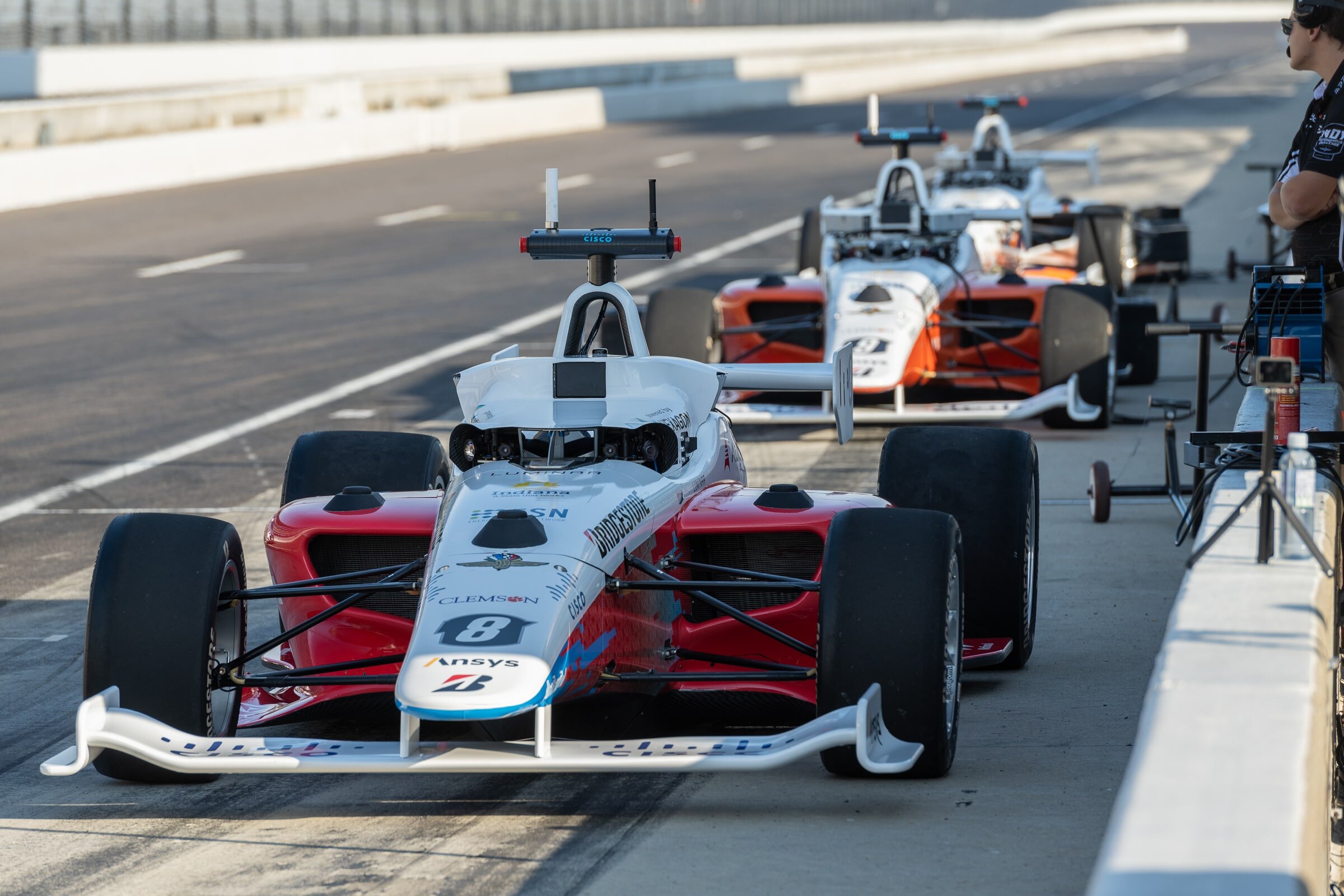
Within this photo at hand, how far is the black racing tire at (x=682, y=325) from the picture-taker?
1320 cm

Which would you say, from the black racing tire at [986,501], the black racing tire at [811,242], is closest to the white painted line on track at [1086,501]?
the black racing tire at [986,501]

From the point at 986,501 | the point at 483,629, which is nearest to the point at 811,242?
the point at 986,501

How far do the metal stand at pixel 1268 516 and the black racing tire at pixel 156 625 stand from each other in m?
2.82

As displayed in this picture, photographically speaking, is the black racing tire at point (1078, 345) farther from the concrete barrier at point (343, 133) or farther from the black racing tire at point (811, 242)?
the concrete barrier at point (343, 133)

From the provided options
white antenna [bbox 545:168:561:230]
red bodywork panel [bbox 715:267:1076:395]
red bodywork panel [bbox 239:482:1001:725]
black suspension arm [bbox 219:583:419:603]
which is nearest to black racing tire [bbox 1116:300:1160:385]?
red bodywork panel [bbox 715:267:1076:395]

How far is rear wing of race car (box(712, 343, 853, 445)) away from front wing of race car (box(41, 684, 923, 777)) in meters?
2.03

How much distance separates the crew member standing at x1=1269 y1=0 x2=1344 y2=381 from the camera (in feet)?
23.9

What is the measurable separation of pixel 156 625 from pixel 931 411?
701 centimetres

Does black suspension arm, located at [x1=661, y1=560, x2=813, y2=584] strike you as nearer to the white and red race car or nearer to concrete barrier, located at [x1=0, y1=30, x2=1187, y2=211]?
the white and red race car

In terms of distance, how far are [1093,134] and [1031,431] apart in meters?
29.2

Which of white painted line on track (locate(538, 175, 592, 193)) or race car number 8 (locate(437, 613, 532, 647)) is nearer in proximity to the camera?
race car number 8 (locate(437, 613, 532, 647))

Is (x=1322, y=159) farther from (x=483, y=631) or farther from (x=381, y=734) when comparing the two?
(x=381, y=734)

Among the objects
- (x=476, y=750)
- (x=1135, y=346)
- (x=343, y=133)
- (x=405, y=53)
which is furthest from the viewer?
(x=405, y=53)

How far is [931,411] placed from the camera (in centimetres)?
1238
